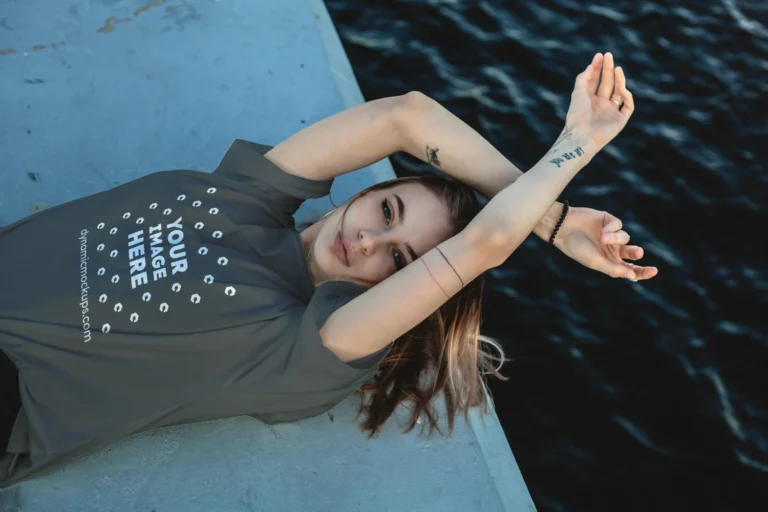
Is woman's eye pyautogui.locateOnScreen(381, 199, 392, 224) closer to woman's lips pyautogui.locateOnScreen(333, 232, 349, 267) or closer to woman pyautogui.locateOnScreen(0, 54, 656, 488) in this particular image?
woman pyautogui.locateOnScreen(0, 54, 656, 488)

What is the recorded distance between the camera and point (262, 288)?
286 centimetres

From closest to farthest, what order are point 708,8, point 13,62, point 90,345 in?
point 90,345
point 13,62
point 708,8

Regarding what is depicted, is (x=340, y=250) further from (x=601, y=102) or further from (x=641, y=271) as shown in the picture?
(x=601, y=102)

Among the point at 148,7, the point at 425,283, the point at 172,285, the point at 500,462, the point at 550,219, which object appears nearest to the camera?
the point at 425,283

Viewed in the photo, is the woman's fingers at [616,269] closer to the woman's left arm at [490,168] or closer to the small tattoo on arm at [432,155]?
the woman's left arm at [490,168]

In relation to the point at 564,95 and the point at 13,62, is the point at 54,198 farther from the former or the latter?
the point at 564,95

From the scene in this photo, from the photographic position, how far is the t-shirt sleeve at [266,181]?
3.26m

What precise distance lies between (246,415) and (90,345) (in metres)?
0.68

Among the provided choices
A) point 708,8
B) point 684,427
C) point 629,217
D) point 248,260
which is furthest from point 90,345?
point 708,8

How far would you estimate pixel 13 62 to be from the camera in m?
4.30

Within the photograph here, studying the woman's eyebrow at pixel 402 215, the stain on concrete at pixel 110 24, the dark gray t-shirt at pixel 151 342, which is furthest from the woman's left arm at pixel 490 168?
the stain on concrete at pixel 110 24

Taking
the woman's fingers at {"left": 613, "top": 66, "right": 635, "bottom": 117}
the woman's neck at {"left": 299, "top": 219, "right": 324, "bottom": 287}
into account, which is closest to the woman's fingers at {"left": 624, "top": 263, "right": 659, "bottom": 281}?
the woman's fingers at {"left": 613, "top": 66, "right": 635, "bottom": 117}

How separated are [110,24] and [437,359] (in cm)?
284

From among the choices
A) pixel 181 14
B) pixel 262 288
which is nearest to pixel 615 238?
pixel 262 288
